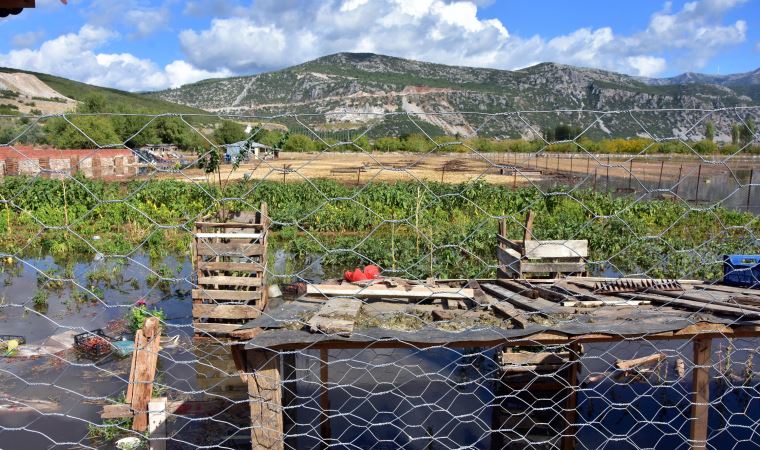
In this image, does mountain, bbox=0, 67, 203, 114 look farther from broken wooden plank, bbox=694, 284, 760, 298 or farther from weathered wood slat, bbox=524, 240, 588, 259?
broken wooden plank, bbox=694, 284, 760, 298

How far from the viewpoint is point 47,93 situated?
3831 inches

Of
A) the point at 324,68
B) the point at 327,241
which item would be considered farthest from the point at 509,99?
the point at 327,241

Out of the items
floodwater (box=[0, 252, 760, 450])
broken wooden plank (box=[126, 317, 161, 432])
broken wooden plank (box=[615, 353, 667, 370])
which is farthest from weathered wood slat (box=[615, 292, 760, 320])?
broken wooden plank (box=[126, 317, 161, 432])

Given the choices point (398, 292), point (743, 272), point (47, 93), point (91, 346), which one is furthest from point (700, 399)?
point (47, 93)

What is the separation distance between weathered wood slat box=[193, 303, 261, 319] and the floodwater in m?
0.54

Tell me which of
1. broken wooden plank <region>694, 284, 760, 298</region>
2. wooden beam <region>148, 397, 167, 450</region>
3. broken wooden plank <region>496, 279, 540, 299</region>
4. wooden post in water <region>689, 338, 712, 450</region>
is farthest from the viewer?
wooden beam <region>148, 397, 167, 450</region>

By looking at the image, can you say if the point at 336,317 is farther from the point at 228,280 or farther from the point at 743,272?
the point at 228,280

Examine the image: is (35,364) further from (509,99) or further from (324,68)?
(324,68)

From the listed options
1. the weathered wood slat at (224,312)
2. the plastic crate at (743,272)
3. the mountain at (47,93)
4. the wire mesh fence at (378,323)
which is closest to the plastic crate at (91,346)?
the wire mesh fence at (378,323)

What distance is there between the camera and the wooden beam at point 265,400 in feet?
9.49

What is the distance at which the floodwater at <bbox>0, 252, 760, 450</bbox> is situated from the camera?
18.2 ft

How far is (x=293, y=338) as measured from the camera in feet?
8.86

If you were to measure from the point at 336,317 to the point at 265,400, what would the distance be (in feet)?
1.79

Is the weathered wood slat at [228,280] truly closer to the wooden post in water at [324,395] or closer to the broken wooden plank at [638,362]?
the wooden post in water at [324,395]
